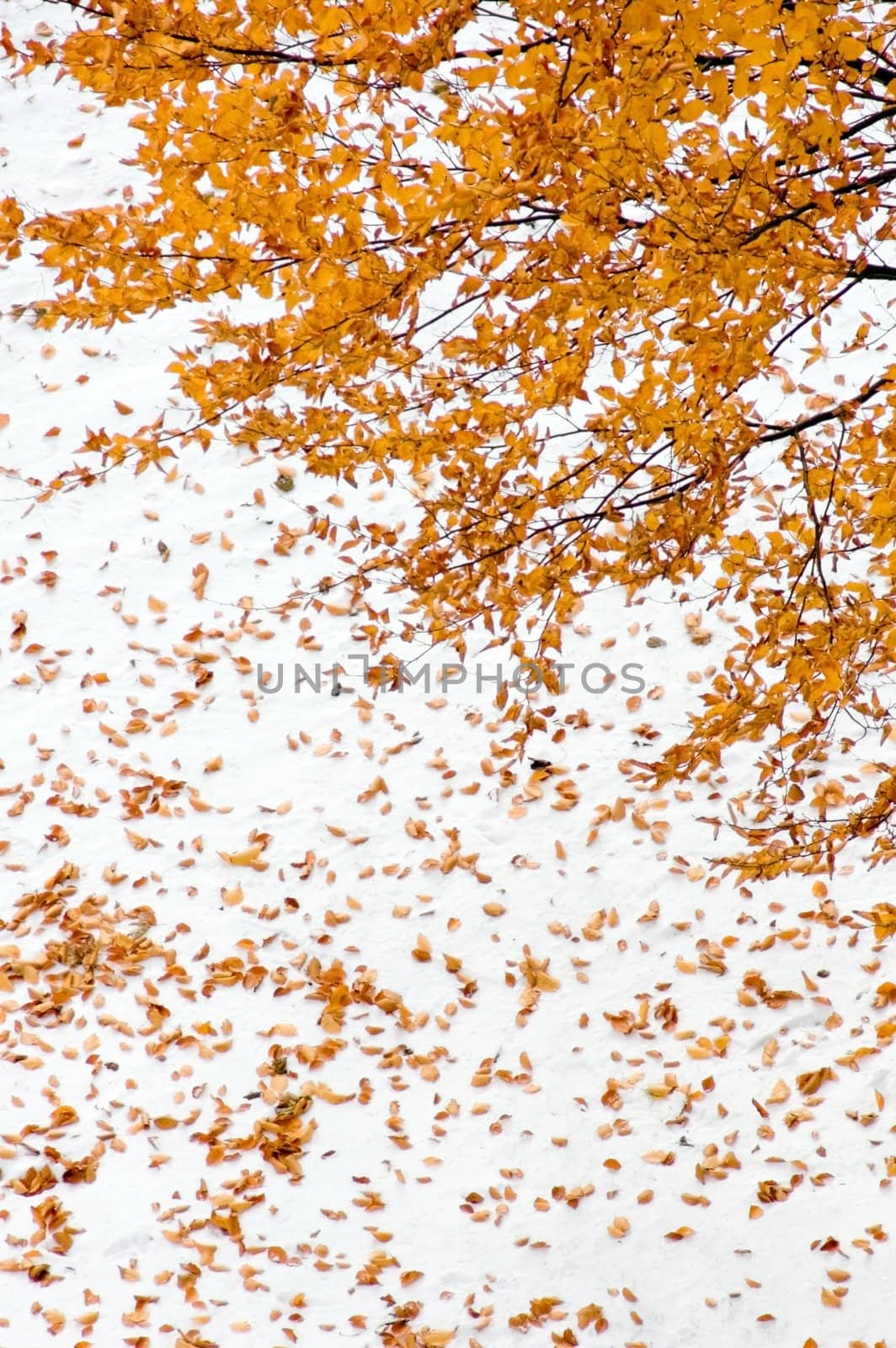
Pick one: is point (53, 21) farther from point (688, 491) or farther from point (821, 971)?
point (821, 971)

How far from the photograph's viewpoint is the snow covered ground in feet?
10.7

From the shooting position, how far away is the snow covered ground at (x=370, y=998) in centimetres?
325

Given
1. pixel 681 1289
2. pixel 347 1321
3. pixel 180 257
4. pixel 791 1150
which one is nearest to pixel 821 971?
pixel 791 1150

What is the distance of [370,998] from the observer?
12.9ft

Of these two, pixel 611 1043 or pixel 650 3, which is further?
pixel 611 1043

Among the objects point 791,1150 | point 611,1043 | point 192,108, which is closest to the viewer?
point 192,108

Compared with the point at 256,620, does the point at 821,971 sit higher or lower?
lower

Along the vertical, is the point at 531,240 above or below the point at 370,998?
above

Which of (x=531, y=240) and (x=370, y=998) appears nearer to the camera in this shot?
(x=531, y=240)

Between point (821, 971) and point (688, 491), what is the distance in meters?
1.99

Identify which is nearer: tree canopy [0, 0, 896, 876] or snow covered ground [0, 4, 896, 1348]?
tree canopy [0, 0, 896, 876]

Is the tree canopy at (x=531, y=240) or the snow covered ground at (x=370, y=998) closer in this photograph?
the tree canopy at (x=531, y=240)

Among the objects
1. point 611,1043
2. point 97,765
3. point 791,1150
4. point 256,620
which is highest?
point 256,620

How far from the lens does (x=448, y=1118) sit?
362cm
